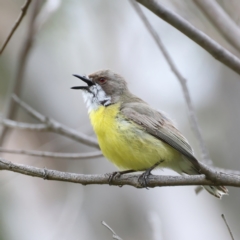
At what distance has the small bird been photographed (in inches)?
185

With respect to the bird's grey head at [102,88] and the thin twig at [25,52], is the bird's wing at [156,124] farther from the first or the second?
the thin twig at [25,52]

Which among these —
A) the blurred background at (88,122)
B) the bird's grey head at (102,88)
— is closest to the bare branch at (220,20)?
the bird's grey head at (102,88)

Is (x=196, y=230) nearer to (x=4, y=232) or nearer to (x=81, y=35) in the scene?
(x=4, y=232)

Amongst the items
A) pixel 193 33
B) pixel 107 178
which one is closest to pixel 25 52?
pixel 107 178

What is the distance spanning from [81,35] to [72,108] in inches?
61.1

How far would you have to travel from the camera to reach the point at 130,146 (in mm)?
4711

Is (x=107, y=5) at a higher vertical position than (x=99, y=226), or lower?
higher

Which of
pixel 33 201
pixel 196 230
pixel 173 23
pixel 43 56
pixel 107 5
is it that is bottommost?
pixel 196 230

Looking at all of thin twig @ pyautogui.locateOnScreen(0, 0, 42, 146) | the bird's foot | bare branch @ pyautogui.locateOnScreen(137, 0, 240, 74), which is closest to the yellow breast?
the bird's foot

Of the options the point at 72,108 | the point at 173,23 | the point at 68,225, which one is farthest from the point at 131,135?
the point at 72,108

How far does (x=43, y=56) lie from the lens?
10.8 m

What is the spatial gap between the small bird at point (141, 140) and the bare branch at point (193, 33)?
101 centimetres

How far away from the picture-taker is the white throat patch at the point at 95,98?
5.43 metres

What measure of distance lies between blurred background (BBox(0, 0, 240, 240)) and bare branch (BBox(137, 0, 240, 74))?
433cm
